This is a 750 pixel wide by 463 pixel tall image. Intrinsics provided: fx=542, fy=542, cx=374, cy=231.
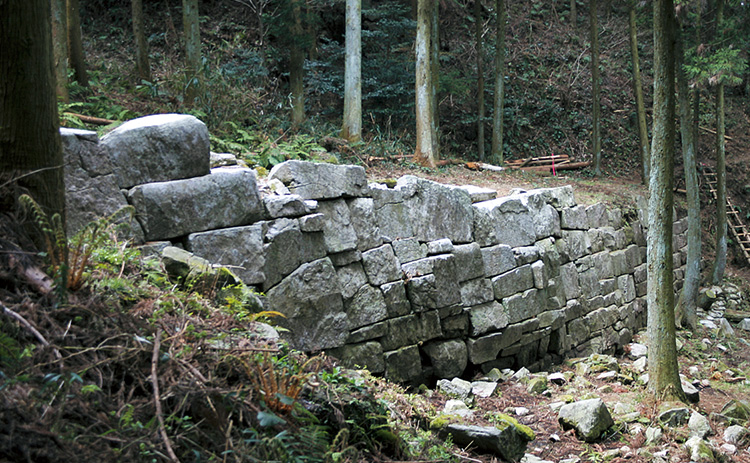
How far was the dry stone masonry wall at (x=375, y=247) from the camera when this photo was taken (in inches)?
212

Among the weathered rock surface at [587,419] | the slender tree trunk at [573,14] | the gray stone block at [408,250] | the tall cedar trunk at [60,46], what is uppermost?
the slender tree trunk at [573,14]

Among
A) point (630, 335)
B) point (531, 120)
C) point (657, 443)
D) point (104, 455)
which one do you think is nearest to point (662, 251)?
point (657, 443)

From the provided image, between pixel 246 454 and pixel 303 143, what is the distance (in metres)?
8.21

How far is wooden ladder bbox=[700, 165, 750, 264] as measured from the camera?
18172 millimetres

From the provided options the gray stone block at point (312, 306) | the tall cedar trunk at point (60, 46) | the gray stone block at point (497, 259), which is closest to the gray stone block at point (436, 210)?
the gray stone block at point (497, 259)

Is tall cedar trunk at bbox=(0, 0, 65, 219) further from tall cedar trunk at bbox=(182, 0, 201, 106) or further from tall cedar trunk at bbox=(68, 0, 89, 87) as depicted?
tall cedar trunk at bbox=(68, 0, 89, 87)

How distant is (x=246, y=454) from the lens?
258 centimetres

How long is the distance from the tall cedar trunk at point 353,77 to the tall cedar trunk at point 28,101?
9668 mm

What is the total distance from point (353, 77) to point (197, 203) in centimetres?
839

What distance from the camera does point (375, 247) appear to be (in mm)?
7406

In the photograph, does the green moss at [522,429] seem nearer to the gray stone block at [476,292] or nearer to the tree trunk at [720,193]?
the gray stone block at [476,292]

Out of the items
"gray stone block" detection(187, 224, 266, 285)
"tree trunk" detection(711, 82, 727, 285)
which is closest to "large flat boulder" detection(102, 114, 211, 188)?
"gray stone block" detection(187, 224, 266, 285)

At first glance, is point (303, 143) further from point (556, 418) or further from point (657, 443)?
point (657, 443)

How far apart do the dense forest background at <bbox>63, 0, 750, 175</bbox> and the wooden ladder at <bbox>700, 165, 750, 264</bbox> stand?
211 cm
